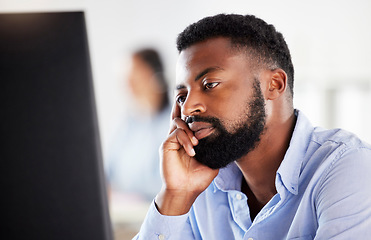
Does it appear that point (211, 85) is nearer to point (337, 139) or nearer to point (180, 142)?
point (180, 142)

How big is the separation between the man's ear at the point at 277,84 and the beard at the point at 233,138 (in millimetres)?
35

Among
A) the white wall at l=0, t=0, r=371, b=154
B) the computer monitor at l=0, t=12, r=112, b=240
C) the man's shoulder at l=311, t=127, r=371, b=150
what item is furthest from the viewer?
the white wall at l=0, t=0, r=371, b=154

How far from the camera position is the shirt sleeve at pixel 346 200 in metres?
0.85

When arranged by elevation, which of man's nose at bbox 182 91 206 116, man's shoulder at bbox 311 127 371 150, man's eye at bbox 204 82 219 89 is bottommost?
man's shoulder at bbox 311 127 371 150

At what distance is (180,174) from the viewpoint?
113cm

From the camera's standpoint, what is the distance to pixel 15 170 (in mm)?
576

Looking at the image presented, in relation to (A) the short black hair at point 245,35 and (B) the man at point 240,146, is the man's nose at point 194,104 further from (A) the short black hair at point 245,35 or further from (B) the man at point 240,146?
(A) the short black hair at point 245,35

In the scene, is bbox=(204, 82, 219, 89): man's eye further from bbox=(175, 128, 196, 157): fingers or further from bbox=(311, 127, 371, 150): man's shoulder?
bbox=(311, 127, 371, 150): man's shoulder

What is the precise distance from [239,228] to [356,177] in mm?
360

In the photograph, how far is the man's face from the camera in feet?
3.49

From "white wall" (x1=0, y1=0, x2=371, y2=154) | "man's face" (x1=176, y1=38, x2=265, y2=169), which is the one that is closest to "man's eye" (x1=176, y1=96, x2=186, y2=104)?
"man's face" (x1=176, y1=38, x2=265, y2=169)

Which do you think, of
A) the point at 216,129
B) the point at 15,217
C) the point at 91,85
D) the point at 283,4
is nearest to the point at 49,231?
the point at 15,217

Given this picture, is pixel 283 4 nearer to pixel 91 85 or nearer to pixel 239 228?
pixel 239 228

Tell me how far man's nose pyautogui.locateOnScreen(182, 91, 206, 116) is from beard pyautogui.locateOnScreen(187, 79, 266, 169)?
18 mm
